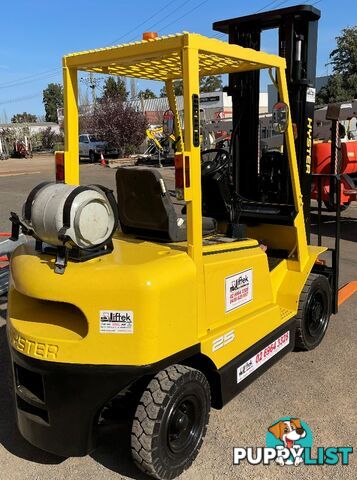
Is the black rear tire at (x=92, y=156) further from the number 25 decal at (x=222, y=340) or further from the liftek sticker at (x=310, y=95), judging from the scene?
the number 25 decal at (x=222, y=340)

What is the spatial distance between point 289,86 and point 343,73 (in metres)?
45.2

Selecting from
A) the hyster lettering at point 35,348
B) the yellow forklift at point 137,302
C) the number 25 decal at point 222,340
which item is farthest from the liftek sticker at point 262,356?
the hyster lettering at point 35,348

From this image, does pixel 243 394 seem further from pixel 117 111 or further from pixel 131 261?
pixel 117 111

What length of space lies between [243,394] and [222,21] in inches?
133

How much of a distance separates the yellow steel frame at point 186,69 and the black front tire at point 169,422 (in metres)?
0.59

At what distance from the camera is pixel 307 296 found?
4168 mm

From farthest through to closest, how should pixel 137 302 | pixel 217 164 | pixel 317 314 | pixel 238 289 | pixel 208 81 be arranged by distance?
pixel 208 81, pixel 317 314, pixel 217 164, pixel 238 289, pixel 137 302

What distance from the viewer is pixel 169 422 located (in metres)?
2.78

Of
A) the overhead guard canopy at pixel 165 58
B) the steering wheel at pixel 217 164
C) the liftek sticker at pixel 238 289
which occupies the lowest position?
the liftek sticker at pixel 238 289

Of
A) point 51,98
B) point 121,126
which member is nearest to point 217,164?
point 121,126

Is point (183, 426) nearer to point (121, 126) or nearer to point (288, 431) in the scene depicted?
point (288, 431)

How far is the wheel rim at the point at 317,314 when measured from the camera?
14.3ft

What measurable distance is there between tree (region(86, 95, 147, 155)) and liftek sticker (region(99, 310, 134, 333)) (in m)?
32.9

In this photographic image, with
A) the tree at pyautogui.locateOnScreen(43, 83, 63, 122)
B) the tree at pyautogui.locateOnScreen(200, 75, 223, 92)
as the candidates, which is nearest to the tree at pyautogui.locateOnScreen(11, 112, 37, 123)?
the tree at pyautogui.locateOnScreen(43, 83, 63, 122)
